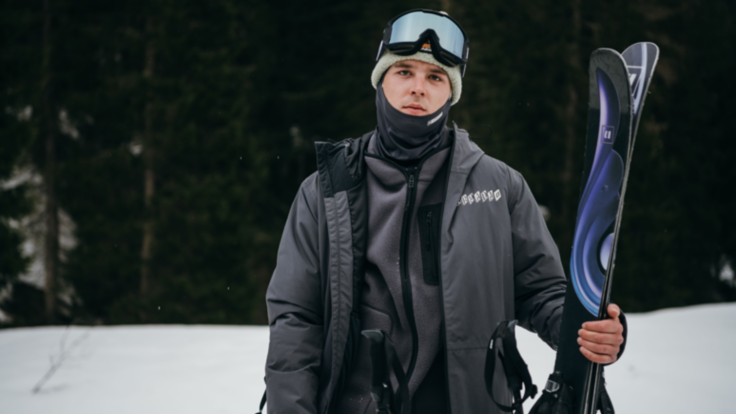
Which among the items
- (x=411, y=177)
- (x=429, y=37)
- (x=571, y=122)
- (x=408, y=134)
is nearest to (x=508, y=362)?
(x=411, y=177)

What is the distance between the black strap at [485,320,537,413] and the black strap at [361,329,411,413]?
23 centimetres

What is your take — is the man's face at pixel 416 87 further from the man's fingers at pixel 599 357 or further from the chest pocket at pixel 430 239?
the man's fingers at pixel 599 357

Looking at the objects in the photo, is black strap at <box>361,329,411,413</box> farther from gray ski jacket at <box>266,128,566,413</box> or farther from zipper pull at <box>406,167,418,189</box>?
zipper pull at <box>406,167,418,189</box>

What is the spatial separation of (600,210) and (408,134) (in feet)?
2.01

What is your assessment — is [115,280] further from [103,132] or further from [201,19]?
[201,19]

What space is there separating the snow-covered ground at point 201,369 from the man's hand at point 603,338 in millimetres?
3424

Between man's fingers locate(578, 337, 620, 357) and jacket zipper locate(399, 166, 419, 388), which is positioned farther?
jacket zipper locate(399, 166, 419, 388)

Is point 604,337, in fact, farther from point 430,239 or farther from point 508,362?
point 430,239

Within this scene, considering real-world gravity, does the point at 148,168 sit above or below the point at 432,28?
below

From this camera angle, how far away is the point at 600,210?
6.86 ft

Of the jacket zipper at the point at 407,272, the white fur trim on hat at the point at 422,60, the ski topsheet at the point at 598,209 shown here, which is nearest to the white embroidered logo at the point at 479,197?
the jacket zipper at the point at 407,272

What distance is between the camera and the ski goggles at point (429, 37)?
2.38 m

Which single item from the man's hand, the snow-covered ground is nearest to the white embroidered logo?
the man's hand

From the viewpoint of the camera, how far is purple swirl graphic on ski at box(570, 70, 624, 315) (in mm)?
2051
